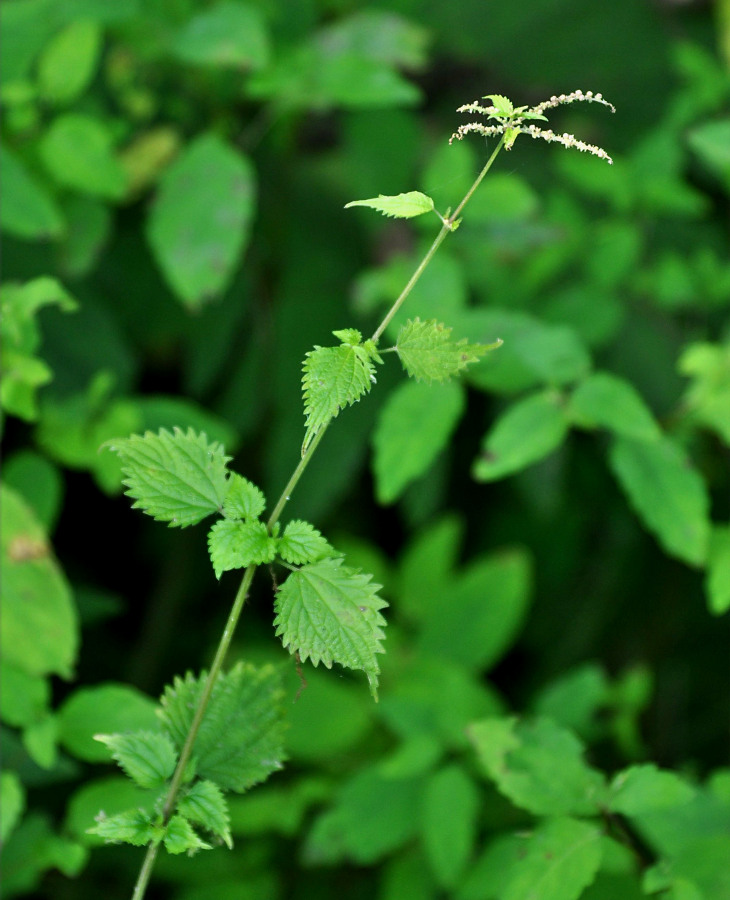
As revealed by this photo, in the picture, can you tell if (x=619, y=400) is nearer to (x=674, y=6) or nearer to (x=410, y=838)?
(x=410, y=838)

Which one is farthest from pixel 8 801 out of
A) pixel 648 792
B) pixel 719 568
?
pixel 719 568

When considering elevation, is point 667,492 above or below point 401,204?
below

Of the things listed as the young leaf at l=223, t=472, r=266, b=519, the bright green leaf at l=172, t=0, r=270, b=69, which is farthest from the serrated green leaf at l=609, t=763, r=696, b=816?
the bright green leaf at l=172, t=0, r=270, b=69

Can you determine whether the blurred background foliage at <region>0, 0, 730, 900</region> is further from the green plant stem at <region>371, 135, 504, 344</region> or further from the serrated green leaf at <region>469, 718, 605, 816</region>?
the green plant stem at <region>371, 135, 504, 344</region>

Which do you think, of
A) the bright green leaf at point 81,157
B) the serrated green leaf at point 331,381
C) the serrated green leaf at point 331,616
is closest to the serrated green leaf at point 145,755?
the serrated green leaf at point 331,616

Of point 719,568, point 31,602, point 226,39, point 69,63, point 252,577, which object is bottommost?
point 31,602

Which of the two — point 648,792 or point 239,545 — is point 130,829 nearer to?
point 239,545
